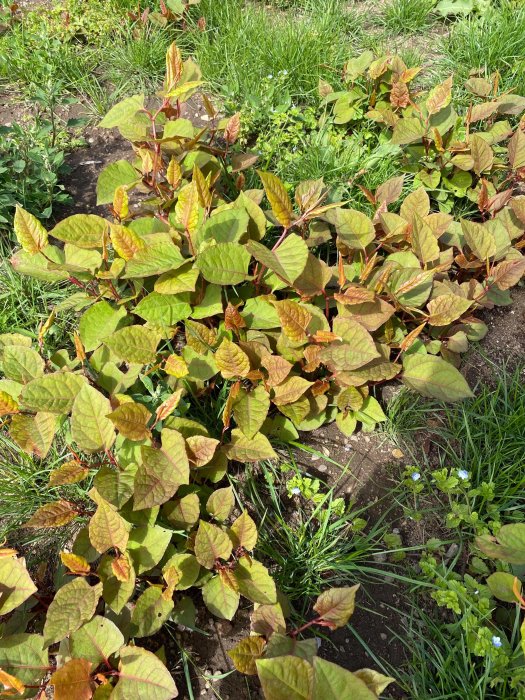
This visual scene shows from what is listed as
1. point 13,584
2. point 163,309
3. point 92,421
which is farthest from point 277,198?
point 13,584

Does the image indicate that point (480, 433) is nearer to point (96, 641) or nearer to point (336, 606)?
point (336, 606)

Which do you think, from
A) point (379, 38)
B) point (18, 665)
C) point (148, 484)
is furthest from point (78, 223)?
point (379, 38)

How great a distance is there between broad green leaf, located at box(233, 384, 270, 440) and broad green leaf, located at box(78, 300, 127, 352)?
0.51m

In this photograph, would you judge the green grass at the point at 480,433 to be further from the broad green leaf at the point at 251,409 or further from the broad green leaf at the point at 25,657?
the broad green leaf at the point at 25,657

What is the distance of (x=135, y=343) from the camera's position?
1736mm

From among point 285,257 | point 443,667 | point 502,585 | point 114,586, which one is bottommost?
point 443,667

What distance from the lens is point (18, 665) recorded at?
138 centimetres

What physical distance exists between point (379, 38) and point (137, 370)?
263 centimetres

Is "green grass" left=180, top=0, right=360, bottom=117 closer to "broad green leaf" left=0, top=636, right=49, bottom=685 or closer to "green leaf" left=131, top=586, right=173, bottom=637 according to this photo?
"green leaf" left=131, top=586, right=173, bottom=637

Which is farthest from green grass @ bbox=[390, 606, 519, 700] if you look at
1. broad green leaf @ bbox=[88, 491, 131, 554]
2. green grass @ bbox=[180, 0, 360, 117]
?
green grass @ bbox=[180, 0, 360, 117]

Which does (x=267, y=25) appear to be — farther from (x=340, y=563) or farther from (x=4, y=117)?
(x=340, y=563)

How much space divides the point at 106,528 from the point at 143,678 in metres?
0.36

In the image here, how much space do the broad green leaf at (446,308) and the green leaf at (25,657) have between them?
4.98 ft

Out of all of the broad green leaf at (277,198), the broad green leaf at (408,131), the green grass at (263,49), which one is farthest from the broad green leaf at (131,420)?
the green grass at (263,49)
